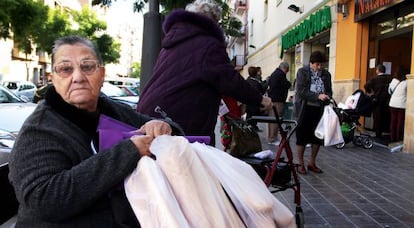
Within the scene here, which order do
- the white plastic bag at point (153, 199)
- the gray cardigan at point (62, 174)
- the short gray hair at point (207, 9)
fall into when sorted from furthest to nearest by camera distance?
the short gray hair at point (207, 9)
the gray cardigan at point (62, 174)
the white plastic bag at point (153, 199)

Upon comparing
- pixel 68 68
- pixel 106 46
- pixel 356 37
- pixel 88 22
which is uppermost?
pixel 88 22

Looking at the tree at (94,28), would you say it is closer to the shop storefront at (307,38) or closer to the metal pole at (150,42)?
the shop storefront at (307,38)

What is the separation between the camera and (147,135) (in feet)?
5.83

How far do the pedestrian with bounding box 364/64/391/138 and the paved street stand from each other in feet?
8.11

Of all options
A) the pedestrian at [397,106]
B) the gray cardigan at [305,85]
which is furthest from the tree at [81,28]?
the gray cardigan at [305,85]

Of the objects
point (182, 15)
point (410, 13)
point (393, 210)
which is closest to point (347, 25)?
point (410, 13)

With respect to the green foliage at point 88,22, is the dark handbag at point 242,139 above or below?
below

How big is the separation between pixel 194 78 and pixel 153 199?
60.2 inches

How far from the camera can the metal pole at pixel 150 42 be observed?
5.89 metres

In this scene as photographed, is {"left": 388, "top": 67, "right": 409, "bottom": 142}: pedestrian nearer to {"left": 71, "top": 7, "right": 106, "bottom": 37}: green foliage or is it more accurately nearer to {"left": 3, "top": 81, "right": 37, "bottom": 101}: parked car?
{"left": 3, "top": 81, "right": 37, "bottom": 101}: parked car

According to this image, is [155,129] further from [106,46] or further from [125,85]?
[106,46]

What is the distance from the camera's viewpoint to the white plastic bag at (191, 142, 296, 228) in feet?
5.30

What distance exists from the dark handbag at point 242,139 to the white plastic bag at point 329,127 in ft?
8.58

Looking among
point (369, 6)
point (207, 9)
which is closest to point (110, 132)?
point (207, 9)
